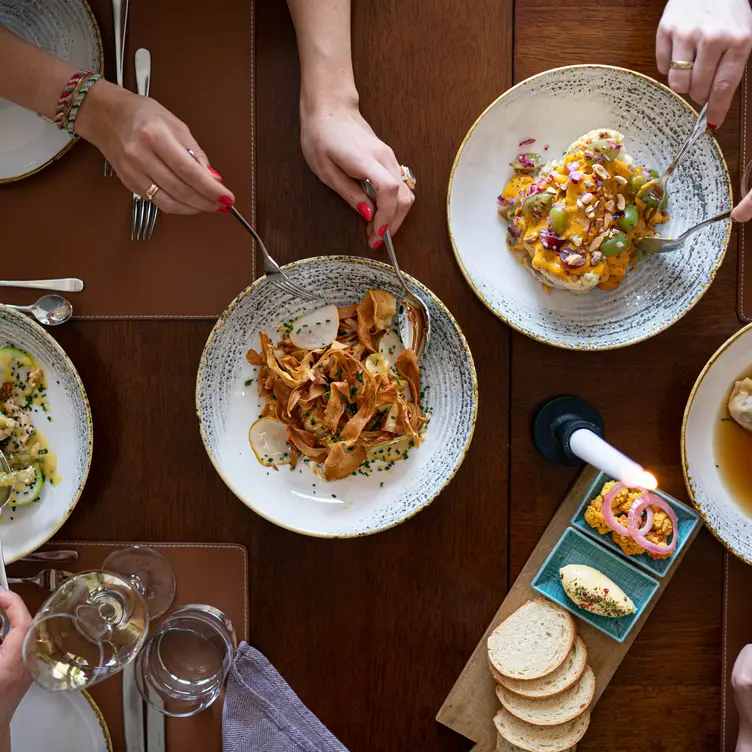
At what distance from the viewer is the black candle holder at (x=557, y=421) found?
151 centimetres

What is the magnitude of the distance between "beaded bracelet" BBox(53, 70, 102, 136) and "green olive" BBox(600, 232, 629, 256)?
1040mm

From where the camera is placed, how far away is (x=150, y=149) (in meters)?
1.24

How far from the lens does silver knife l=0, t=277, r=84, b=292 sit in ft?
4.79

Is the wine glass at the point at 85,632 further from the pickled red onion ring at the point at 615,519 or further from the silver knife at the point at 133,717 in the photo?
the pickled red onion ring at the point at 615,519

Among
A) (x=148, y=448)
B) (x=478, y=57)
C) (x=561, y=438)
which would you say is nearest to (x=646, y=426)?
(x=561, y=438)

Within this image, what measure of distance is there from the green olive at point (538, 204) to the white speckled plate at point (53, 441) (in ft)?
3.26

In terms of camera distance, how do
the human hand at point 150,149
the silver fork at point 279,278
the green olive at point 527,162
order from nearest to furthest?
the human hand at point 150,149
the silver fork at point 279,278
the green olive at point 527,162

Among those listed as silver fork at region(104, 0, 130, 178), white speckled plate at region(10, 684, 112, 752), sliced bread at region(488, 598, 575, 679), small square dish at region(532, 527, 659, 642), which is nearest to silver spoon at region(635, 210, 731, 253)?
small square dish at region(532, 527, 659, 642)

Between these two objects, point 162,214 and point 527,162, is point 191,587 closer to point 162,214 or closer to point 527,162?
point 162,214

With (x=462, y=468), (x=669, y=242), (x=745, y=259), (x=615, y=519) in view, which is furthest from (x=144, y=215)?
(x=745, y=259)

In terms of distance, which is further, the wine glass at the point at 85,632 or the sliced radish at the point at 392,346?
the sliced radish at the point at 392,346

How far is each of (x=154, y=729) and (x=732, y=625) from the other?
1.32m

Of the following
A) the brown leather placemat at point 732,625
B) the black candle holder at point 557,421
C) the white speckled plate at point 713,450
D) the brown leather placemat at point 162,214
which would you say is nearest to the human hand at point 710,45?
the white speckled plate at point 713,450

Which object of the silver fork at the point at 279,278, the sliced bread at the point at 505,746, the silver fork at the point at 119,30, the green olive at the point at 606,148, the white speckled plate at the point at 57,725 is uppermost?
the silver fork at the point at 119,30
